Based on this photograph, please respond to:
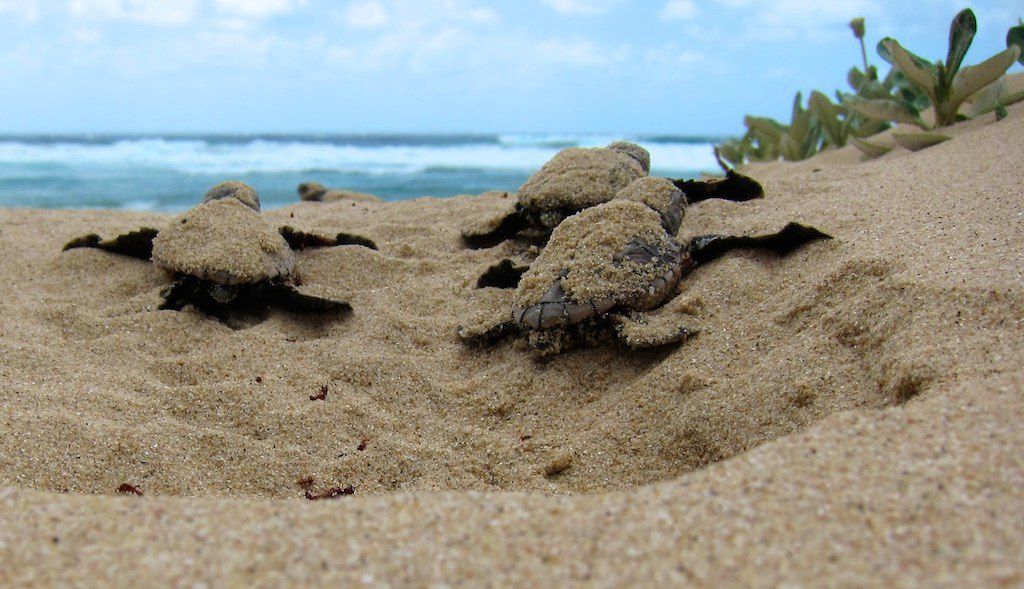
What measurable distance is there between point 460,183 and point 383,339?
12.3 meters

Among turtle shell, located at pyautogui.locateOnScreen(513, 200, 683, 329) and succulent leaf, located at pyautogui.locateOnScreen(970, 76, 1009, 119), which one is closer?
turtle shell, located at pyautogui.locateOnScreen(513, 200, 683, 329)

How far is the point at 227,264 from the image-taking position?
12.0 ft

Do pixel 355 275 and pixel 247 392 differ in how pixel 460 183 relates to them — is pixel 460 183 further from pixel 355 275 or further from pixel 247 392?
pixel 247 392

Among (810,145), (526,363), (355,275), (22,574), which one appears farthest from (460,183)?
(22,574)

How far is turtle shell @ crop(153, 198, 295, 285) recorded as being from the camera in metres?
3.67

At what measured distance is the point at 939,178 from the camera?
12.9 feet

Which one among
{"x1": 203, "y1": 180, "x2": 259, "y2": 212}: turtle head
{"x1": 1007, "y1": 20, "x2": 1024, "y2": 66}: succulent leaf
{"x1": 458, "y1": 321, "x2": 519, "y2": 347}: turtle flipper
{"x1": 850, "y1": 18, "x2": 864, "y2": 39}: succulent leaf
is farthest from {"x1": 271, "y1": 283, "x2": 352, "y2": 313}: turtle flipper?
{"x1": 850, "y1": 18, "x2": 864, "y2": 39}: succulent leaf

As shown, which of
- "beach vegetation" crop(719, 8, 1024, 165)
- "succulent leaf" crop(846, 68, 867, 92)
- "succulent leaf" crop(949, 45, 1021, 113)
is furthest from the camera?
"succulent leaf" crop(846, 68, 867, 92)

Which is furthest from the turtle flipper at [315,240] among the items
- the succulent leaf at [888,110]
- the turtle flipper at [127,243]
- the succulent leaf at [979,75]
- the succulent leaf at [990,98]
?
the succulent leaf at [990,98]

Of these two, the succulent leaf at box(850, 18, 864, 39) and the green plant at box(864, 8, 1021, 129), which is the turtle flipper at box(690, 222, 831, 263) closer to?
the green plant at box(864, 8, 1021, 129)

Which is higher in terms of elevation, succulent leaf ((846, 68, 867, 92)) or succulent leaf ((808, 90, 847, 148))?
succulent leaf ((846, 68, 867, 92))

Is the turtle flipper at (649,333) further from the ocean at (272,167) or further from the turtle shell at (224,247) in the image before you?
the ocean at (272,167)

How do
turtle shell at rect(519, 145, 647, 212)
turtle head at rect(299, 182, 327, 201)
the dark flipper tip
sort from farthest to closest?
1. turtle head at rect(299, 182, 327, 201)
2. the dark flipper tip
3. turtle shell at rect(519, 145, 647, 212)

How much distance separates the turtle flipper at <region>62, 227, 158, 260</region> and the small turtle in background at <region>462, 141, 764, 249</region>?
185cm
